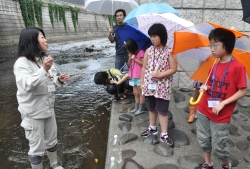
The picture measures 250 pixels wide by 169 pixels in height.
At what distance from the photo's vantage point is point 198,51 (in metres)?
2.53

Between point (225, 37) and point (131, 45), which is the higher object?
point (225, 37)

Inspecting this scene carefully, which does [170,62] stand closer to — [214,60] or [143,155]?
[214,60]

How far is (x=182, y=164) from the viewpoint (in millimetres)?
2535

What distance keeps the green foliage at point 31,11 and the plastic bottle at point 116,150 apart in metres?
19.7

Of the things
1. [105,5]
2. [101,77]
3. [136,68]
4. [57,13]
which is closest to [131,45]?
[136,68]

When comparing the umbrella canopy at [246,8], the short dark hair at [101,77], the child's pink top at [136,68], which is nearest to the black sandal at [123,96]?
the short dark hair at [101,77]

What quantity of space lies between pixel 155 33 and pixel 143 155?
5.31 feet

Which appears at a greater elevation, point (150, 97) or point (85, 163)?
point (150, 97)

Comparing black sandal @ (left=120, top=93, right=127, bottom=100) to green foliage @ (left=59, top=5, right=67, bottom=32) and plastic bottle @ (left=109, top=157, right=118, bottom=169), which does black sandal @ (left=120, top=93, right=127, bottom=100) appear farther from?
green foliage @ (left=59, top=5, right=67, bottom=32)

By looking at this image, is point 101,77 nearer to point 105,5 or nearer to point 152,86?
point 152,86

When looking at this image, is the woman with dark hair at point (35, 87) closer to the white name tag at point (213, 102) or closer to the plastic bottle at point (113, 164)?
the plastic bottle at point (113, 164)

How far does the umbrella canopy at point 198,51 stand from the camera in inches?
89.9

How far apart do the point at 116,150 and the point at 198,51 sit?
5.57 feet

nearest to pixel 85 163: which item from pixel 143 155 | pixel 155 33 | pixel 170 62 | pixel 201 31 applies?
pixel 143 155
